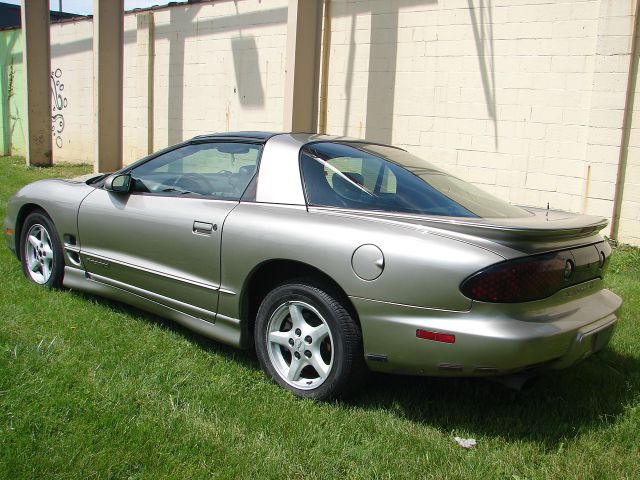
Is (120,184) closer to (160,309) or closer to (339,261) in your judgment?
(160,309)

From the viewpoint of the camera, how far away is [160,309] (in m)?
4.18

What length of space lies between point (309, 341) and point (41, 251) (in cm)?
281

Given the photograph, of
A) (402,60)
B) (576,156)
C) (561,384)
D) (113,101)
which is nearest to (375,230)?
(561,384)

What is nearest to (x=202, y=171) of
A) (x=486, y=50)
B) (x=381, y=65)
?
(x=486, y=50)

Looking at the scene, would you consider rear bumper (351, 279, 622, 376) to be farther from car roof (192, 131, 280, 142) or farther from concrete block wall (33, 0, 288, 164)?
concrete block wall (33, 0, 288, 164)

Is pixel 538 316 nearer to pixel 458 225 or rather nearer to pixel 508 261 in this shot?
pixel 508 261

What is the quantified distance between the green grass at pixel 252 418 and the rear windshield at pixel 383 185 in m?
1.04

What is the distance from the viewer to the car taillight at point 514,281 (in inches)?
113

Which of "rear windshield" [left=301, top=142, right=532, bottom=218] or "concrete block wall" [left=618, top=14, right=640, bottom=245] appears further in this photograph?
"concrete block wall" [left=618, top=14, right=640, bottom=245]

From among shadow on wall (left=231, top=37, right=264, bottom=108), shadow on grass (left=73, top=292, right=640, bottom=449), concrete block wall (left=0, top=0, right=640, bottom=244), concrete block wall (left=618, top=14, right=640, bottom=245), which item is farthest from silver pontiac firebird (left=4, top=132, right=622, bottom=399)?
shadow on wall (left=231, top=37, right=264, bottom=108)

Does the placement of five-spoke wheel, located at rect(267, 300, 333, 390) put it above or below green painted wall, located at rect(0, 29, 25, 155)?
below

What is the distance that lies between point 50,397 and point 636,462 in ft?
9.09

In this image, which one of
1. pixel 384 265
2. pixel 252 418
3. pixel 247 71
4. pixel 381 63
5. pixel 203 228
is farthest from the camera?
pixel 247 71

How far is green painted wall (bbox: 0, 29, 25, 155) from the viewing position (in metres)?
17.6
